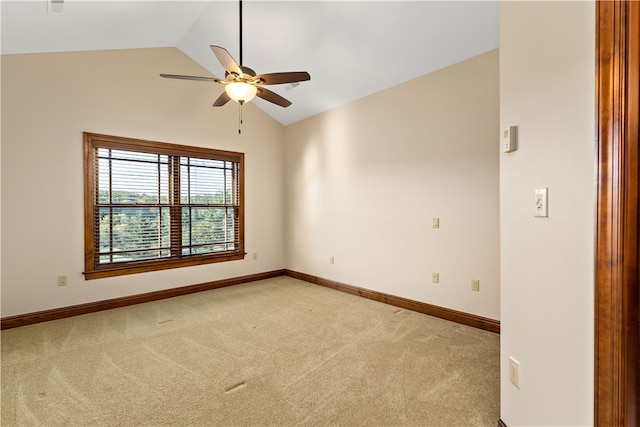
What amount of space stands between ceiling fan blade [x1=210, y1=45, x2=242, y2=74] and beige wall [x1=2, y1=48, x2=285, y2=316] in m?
2.30

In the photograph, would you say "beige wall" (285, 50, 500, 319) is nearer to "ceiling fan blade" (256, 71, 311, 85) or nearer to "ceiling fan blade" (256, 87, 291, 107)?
"ceiling fan blade" (256, 87, 291, 107)

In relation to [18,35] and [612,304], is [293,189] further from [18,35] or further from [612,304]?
[612,304]

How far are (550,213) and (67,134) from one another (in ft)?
14.8

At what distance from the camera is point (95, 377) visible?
2.20m

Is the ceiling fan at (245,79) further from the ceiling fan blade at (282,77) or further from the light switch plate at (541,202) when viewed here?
the light switch plate at (541,202)

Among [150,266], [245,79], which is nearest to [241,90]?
[245,79]

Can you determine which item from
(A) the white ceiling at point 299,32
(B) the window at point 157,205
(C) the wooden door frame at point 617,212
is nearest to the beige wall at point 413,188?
(A) the white ceiling at point 299,32

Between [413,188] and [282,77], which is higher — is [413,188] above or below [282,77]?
below

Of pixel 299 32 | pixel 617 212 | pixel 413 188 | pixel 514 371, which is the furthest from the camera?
pixel 413 188

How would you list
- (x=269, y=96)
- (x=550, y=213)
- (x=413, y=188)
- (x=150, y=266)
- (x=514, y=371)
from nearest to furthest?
(x=550, y=213) < (x=514, y=371) < (x=269, y=96) < (x=413, y=188) < (x=150, y=266)

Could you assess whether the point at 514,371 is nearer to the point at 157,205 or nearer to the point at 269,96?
the point at 269,96

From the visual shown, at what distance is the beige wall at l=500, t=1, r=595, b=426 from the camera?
1.12m

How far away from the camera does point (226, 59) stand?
2.21 metres

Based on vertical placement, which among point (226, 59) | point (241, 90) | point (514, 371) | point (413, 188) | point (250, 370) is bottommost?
point (250, 370)
